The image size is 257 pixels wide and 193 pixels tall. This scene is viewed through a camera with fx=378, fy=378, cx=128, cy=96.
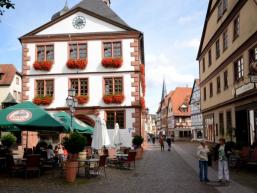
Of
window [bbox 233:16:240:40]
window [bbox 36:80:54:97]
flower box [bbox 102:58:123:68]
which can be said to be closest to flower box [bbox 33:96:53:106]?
window [bbox 36:80:54:97]

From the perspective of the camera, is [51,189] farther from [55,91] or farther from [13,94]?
[13,94]

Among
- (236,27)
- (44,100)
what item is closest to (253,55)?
(236,27)

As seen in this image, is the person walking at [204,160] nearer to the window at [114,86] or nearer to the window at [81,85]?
the window at [114,86]

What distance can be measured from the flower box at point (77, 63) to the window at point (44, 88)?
2186 millimetres

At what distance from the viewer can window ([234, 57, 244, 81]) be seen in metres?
23.4

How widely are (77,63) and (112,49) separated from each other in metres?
3.09

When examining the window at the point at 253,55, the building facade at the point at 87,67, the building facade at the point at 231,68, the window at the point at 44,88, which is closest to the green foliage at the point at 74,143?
the building facade at the point at 231,68

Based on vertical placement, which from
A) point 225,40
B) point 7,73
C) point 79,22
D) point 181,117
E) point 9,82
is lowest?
point 181,117

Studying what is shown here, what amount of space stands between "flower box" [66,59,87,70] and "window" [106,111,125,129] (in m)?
4.32

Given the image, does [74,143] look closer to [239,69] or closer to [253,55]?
[253,55]

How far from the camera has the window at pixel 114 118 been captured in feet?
101

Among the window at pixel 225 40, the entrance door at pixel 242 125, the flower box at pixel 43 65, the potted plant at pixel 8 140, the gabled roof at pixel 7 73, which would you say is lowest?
the potted plant at pixel 8 140

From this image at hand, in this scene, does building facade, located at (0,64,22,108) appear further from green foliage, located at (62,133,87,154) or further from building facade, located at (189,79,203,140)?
green foliage, located at (62,133,87,154)

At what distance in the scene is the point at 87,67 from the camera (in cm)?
3116
